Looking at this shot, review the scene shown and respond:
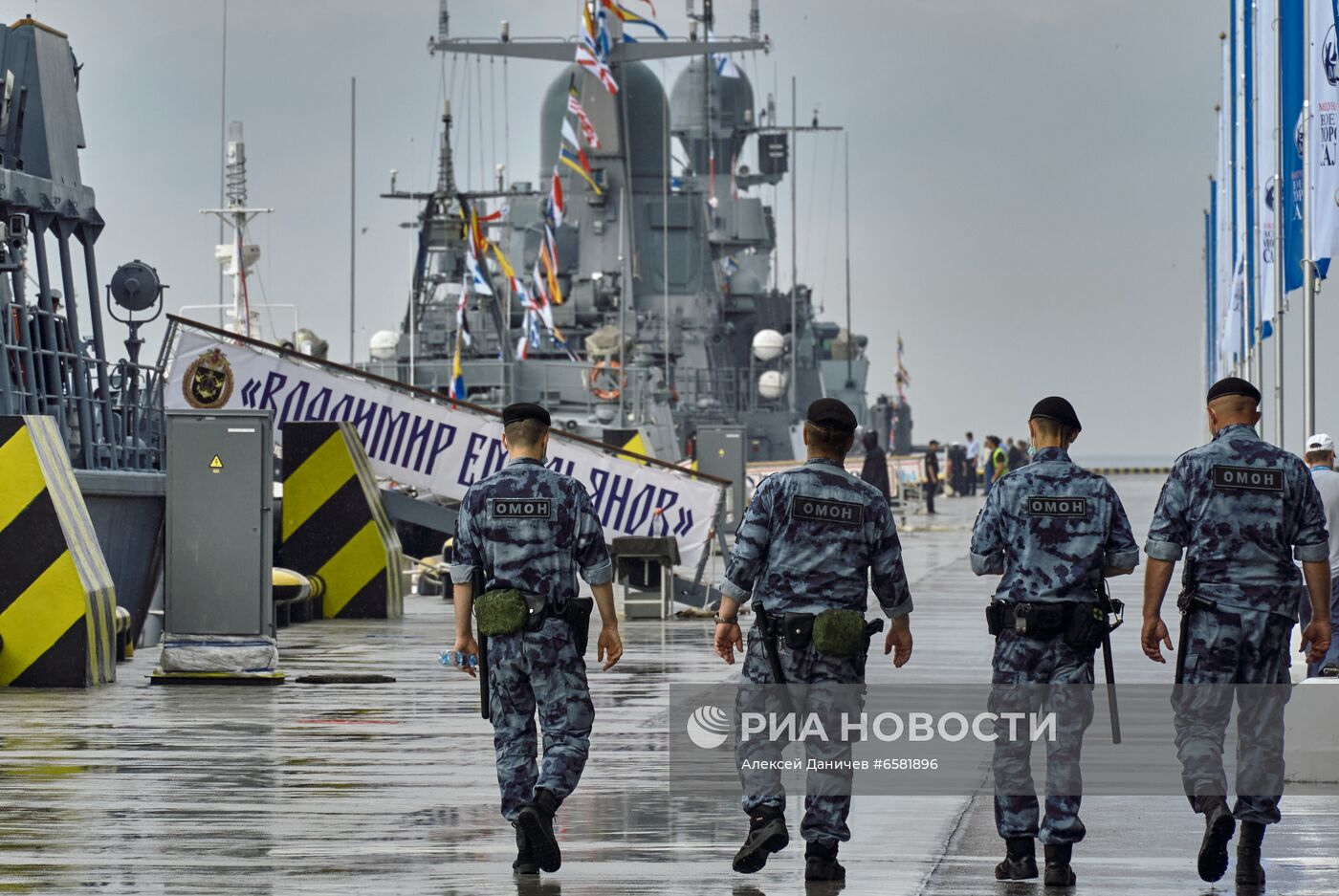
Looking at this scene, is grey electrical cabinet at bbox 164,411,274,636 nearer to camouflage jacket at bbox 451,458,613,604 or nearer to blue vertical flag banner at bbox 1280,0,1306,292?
camouflage jacket at bbox 451,458,613,604

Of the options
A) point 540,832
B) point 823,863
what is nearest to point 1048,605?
point 823,863

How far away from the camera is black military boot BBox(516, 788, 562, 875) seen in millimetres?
7117

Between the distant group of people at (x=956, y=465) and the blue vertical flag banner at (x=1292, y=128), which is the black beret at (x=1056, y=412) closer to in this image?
the distant group of people at (x=956, y=465)

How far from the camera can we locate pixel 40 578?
12984mm

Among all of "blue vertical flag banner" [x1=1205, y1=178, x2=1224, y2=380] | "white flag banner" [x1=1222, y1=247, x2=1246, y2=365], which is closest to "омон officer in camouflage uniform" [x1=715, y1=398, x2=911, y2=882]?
"white flag banner" [x1=1222, y1=247, x2=1246, y2=365]

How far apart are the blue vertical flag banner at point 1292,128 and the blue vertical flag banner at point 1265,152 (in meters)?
1.87

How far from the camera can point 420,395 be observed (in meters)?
21.8

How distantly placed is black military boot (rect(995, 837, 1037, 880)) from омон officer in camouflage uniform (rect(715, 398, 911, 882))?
53cm

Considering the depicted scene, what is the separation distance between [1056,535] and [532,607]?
1.84 meters

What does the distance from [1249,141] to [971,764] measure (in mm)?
15477

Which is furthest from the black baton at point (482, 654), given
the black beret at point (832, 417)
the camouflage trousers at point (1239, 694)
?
the camouflage trousers at point (1239, 694)

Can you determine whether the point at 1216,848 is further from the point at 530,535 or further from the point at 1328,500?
the point at 1328,500

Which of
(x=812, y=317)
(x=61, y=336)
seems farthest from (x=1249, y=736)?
(x=812, y=317)

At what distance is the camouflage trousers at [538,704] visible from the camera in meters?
7.48
